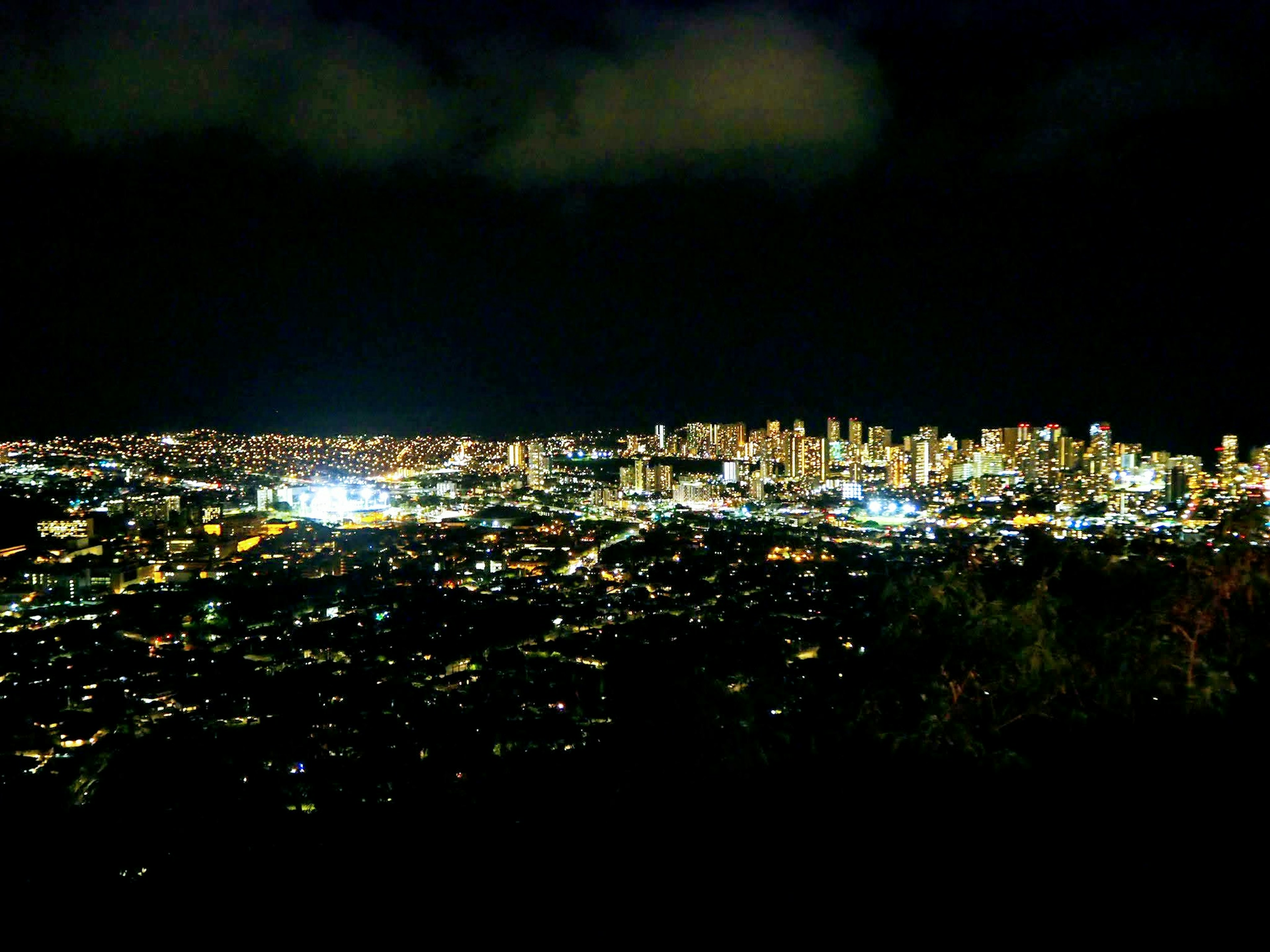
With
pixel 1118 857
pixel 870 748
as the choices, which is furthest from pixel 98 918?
pixel 1118 857

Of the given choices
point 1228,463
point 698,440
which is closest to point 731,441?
point 698,440

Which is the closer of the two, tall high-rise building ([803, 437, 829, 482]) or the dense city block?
the dense city block

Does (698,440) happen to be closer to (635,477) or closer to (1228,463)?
(635,477)

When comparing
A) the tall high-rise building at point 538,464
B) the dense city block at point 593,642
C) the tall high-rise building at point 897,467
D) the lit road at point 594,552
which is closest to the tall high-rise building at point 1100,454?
the dense city block at point 593,642

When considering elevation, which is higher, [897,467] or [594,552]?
[897,467]

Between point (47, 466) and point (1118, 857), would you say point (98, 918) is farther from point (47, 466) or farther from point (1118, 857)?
point (47, 466)

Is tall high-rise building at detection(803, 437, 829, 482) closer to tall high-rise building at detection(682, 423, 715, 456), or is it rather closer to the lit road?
tall high-rise building at detection(682, 423, 715, 456)

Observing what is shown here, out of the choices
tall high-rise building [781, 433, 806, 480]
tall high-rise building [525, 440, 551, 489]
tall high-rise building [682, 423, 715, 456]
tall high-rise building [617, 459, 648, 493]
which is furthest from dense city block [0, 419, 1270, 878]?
tall high-rise building [682, 423, 715, 456]

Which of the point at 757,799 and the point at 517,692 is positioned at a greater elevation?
the point at 757,799
